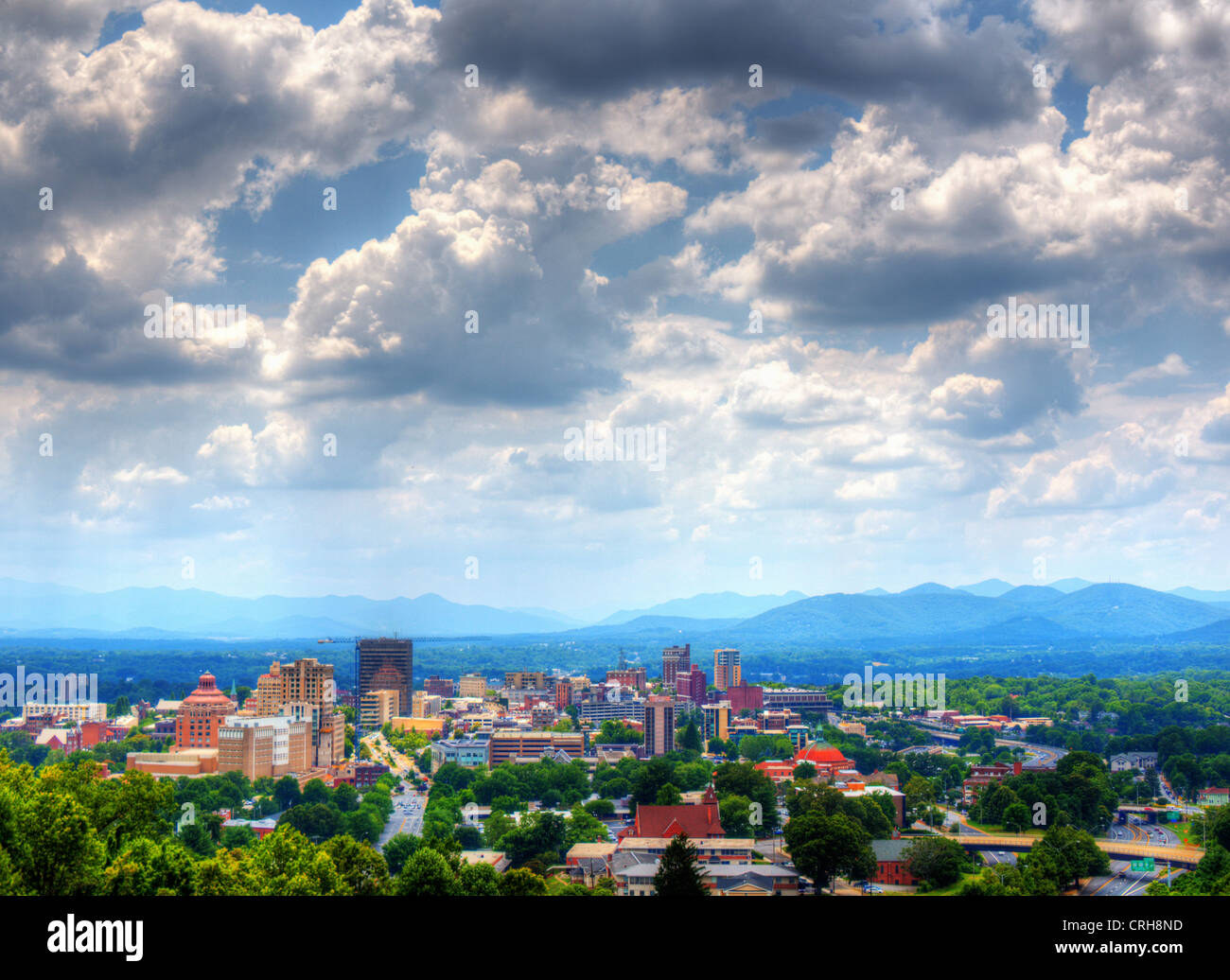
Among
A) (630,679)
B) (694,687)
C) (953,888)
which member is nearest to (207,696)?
(694,687)

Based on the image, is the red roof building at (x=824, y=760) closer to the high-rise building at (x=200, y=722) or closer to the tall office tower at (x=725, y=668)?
the high-rise building at (x=200, y=722)

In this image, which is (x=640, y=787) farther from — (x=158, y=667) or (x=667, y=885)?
(x=158, y=667)

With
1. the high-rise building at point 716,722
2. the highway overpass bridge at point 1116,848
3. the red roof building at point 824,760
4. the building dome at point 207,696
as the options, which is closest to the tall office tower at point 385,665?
the high-rise building at point 716,722

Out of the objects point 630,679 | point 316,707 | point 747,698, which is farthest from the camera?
point 630,679

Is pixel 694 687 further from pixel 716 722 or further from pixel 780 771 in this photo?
pixel 780 771

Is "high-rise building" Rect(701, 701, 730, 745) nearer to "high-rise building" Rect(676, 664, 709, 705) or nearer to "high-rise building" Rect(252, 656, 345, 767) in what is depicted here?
"high-rise building" Rect(676, 664, 709, 705)
